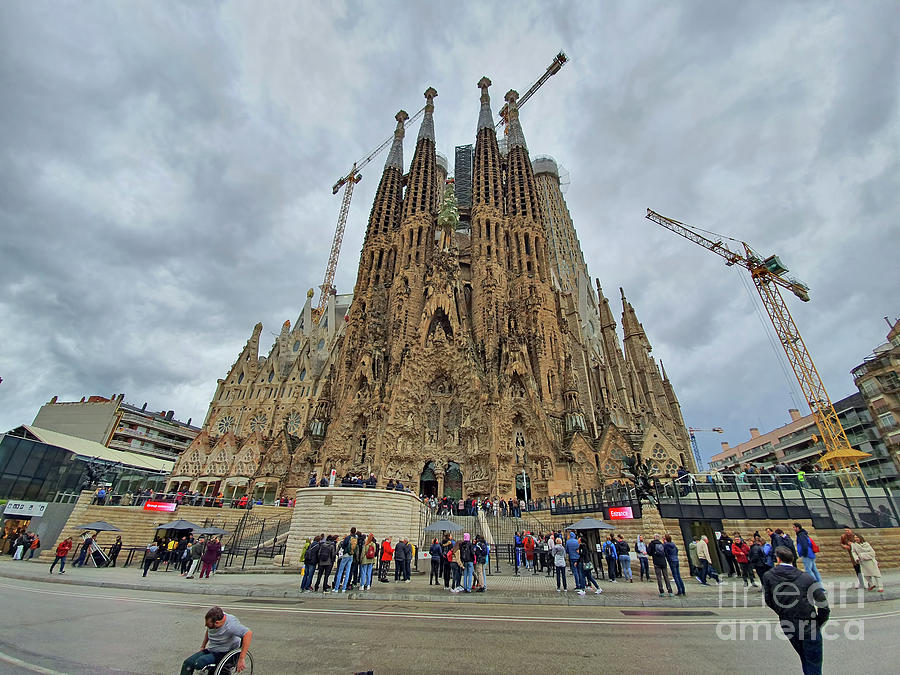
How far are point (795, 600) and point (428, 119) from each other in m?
71.5

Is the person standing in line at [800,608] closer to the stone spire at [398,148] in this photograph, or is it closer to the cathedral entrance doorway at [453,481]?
the cathedral entrance doorway at [453,481]

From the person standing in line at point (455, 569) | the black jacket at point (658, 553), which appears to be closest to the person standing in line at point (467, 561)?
the person standing in line at point (455, 569)

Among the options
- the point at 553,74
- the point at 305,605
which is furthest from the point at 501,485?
the point at 553,74

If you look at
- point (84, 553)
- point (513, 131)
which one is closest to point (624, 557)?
point (84, 553)

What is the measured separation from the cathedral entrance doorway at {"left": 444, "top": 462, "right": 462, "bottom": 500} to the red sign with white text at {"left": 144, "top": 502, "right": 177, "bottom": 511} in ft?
63.9

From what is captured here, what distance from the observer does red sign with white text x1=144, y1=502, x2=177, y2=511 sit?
72.3 ft

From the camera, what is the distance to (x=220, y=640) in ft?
11.9

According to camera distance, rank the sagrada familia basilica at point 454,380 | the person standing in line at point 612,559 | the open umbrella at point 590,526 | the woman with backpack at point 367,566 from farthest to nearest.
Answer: the sagrada familia basilica at point 454,380
the person standing in line at point 612,559
the open umbrella at point 590,526
the woman with backpack at point 367,566

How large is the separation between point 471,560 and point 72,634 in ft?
25.8

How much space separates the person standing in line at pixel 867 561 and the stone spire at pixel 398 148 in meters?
60.9

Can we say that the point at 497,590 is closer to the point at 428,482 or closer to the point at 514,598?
the point at 514,598

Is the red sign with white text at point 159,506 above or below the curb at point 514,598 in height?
above

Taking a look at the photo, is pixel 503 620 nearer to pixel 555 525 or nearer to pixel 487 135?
pixel 555 525

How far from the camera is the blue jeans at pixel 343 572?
10680 millimetres
